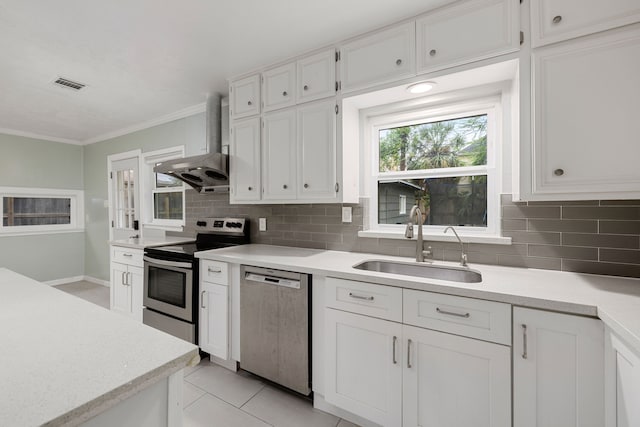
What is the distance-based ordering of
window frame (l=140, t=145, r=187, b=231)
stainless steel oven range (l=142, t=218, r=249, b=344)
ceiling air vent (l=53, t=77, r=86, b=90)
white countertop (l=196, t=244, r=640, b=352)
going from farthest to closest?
window frame (l=140, t=145, r=187, b=231) → ceiling air vent (l=53, t=77, r=86, b=90) → stainless steel oven range (l=142, t=218, r=249, b=344) → white countertop (l=196, t=244, r=640, b=352)

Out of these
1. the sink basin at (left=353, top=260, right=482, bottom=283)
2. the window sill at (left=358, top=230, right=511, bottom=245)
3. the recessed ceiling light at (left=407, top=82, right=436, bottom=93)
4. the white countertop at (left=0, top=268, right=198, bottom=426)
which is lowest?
the sink basin at (left=353, top=260, right=482, bottom=283)

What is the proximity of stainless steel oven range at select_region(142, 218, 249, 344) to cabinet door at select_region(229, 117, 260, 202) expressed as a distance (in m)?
0.47

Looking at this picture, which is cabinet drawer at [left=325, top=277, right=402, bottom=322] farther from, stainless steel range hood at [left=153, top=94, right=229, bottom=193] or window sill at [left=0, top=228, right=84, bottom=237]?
window sill at [left=0, top=228, right=84, bottom=237]

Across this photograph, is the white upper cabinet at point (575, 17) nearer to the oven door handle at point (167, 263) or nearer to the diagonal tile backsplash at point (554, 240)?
the diagonal tile backsplash at point (554, 240)

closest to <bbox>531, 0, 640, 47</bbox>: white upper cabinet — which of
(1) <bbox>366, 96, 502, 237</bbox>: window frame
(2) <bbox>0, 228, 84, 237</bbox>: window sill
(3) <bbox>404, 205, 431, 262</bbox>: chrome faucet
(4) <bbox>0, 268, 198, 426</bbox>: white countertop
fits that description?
(1) <bbox>366, 96, 502, 237</bbox>: window frame

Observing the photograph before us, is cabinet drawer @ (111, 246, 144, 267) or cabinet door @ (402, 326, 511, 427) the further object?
cabinet drawer @ (111, 246, 144, 267)

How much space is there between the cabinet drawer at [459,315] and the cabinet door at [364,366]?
14 cm

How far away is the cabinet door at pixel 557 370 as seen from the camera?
1122 millimetres

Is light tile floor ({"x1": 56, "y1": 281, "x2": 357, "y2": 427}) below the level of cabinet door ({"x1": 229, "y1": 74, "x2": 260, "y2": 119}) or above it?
below

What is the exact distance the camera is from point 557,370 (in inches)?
46.2

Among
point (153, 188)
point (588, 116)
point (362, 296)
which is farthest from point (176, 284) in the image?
point (588, 116)

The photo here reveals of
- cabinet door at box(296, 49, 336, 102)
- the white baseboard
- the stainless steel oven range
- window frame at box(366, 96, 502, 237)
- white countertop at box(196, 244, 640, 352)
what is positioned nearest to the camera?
white countertop at box(196, 244, 640, 352)

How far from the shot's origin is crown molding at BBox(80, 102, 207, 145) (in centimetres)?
335

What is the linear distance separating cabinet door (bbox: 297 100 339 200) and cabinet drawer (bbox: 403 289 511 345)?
96 centimetres
